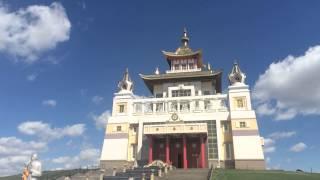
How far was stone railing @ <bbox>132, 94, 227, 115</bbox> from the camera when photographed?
46.7 m

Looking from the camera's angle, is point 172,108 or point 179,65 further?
point 179,65

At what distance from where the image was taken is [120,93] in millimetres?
49812

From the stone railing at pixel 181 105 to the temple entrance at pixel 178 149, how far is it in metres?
4.51

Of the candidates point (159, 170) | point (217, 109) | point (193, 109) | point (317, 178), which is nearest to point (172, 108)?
point (193, 109)

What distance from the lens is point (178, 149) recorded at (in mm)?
44156

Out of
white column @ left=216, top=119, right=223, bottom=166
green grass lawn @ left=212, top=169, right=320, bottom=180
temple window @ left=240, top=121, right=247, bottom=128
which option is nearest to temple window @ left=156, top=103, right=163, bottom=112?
white column @ left=216, top=119, right=223, bottom=166

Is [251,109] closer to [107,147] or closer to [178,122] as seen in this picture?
[178,122]

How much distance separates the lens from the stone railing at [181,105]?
1838 inches

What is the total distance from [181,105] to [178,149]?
7.25m

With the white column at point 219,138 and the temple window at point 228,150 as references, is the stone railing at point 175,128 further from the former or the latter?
the temple window at point 228,150

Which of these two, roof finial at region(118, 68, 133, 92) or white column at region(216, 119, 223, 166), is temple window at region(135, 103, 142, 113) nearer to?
roof finial at region(118, 68, 133, 92)

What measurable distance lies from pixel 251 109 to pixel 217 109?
462 cm

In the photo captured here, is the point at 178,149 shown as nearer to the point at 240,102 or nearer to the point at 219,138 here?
the point at 219,138

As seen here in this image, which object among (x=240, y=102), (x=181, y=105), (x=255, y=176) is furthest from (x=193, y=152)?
(x=255, y=176)
